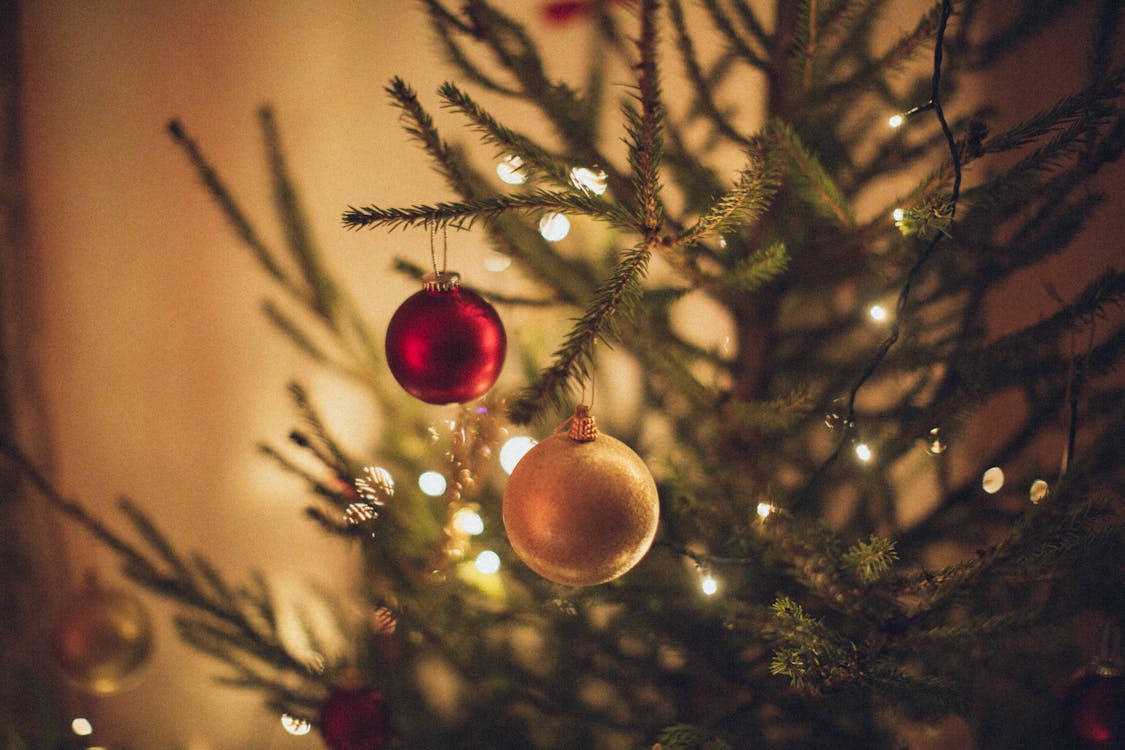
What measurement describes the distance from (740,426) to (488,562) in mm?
345

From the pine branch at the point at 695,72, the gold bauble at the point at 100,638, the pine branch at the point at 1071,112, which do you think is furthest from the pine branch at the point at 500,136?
the gold bauble at the point at 100,638

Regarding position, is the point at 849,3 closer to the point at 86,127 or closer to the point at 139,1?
the point at 139,1

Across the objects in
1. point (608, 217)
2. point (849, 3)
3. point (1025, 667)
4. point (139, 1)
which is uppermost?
point (139, 1)

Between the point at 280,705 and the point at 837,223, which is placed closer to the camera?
the point at 837,223

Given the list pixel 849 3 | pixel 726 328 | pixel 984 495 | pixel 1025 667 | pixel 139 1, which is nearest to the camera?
pixel 849 3

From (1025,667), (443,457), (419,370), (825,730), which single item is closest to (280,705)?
(443,457)

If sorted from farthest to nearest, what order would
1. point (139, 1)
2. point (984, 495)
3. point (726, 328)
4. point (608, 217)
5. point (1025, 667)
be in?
point (726, 328)
point (139, 1)
point (1025, 667)
point (984, 495)
point (608, 217)

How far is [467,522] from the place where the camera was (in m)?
0.87

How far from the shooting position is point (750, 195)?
0.55 meters

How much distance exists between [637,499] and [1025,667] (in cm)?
74

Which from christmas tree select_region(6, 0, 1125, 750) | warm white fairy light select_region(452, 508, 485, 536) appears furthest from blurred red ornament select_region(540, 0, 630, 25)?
warm white fairy light select_region(452, 508, 485, 536)

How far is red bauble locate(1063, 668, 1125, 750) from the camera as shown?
0.73 m

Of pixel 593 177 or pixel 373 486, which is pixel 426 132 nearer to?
pixel 593 177

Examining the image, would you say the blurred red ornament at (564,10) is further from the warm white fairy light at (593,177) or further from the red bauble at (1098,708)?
the red bauble at (1098,708)
